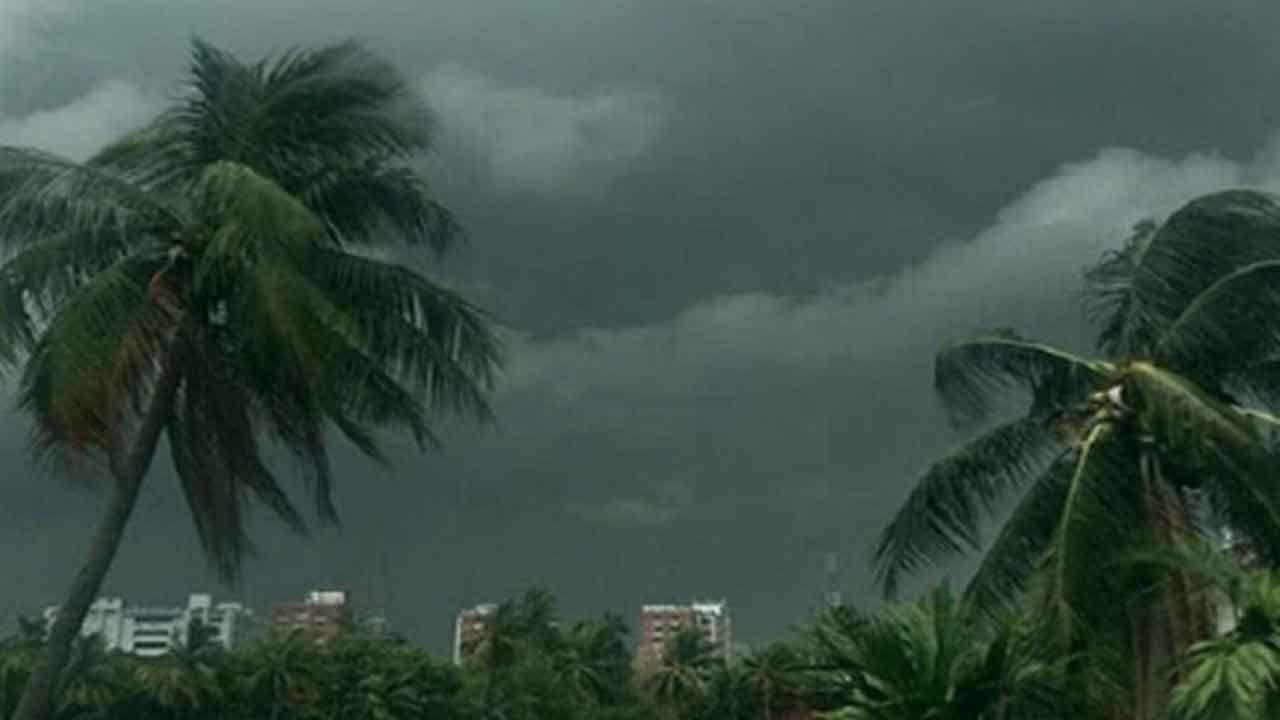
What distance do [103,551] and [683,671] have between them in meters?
67.7

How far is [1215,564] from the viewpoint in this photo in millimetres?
18094

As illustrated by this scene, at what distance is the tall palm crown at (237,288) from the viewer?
17.2 metres

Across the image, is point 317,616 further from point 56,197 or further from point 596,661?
point 56,197

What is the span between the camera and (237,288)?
17.9 metres

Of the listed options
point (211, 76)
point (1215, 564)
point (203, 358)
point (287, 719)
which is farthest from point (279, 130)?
point (287, 719)

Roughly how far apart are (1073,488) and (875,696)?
11.3ft

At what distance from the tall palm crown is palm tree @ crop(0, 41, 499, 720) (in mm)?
22

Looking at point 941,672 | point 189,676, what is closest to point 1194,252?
point 941,672

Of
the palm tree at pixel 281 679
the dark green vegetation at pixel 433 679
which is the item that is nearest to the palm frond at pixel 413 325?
the dark green vegetation at pixel 433 679

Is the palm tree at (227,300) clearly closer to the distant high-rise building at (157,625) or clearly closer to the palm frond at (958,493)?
the palm frond at (958,493)

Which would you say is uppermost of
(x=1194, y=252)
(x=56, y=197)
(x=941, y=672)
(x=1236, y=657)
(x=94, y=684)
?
(x=94, y=684)

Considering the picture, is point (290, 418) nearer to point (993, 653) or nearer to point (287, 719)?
point (993, 653)

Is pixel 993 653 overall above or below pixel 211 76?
below

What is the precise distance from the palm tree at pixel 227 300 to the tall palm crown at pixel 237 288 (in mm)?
22
